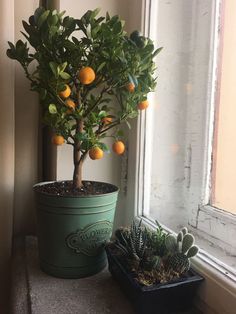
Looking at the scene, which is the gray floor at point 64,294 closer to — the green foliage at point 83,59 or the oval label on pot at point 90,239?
the oval label on pot at point 90,239

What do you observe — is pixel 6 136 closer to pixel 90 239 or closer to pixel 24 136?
pixel 24 136

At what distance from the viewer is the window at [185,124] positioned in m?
0.81

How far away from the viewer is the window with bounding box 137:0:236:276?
0.81 meters

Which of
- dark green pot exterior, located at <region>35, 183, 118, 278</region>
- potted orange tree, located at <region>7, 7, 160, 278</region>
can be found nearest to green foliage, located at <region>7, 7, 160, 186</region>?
potted orange tree, located at <region>7, 7, 160, 278</region>

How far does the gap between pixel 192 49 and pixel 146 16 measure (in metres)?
0.15

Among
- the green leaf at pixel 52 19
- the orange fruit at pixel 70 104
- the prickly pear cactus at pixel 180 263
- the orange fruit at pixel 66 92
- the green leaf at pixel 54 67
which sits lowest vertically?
the prickly pear cactus at pixel 180 263

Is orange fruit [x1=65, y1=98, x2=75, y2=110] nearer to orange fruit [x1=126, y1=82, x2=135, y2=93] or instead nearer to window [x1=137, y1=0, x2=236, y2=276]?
orange fruit [x1=126, y1=82, x2=135, y2=93]

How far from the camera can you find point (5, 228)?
91 centimetres

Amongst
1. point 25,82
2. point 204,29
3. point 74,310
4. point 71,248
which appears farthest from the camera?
point 25,82

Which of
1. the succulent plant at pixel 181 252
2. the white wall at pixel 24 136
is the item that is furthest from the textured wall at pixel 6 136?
the succulent plant at pixel 181 252

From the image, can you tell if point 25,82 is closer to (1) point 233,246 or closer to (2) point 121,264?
(2) point 121,264

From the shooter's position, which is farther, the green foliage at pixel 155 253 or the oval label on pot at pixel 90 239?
the oval label on pot at pixel 90 239

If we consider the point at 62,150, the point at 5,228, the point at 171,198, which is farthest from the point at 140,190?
the point at 5,228

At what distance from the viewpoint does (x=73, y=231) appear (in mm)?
722
